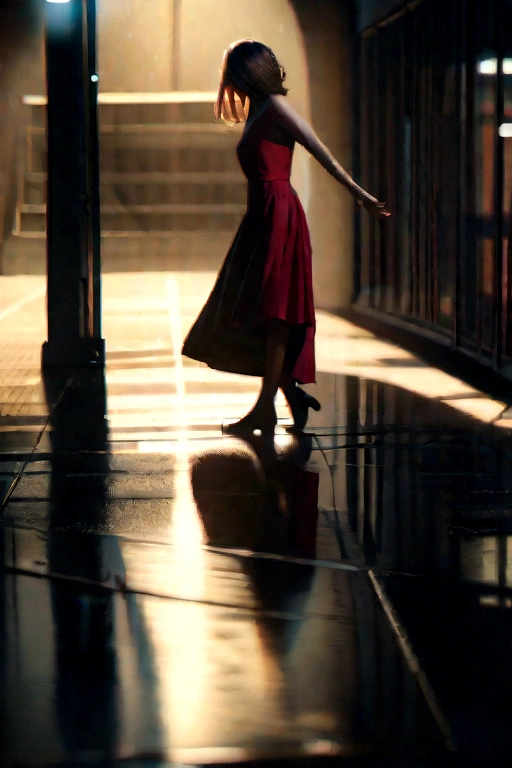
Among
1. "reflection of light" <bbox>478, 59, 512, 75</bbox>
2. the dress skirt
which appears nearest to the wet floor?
the dress skirt

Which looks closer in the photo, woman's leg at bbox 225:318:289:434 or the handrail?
woman's leg at bbox 225:318:289:434

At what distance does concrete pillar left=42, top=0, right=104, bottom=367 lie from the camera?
834cm

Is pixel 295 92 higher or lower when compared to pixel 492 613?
higher

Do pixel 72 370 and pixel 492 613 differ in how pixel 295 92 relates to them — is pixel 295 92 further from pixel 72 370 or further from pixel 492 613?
pixel 492 613

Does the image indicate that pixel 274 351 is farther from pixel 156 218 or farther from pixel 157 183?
pixel 157 183

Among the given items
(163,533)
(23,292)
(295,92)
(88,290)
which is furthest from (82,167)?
(23,292)

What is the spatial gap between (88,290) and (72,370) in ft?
2.12

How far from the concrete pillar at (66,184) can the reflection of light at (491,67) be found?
2596 millimetres

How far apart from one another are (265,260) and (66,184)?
302cm

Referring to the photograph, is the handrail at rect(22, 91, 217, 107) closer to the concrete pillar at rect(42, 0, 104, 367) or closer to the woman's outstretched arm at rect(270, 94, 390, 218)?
the concrete pillar at rect(42, 0, 104, 367)

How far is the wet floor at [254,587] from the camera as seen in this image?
246cm

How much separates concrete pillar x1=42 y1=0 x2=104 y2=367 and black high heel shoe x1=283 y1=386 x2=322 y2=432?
2.73m

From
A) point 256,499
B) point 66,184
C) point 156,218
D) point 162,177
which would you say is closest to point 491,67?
point 66,184

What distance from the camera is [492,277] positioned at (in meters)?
8.16
